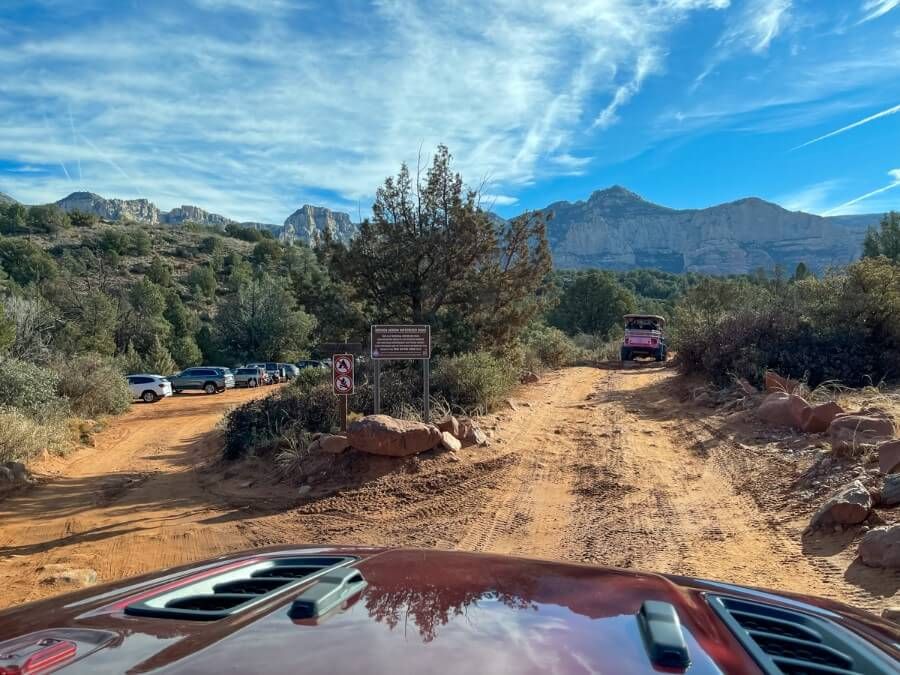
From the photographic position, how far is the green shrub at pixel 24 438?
11.3 meters

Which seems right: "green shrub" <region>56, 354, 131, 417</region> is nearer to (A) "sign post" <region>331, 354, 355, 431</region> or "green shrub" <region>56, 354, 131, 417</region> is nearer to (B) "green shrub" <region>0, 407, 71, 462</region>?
(B) "green shrub" <region>0, 407, 71, 462</region>

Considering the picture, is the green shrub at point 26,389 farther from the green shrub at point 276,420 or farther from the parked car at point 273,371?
the parked car at point 273,371

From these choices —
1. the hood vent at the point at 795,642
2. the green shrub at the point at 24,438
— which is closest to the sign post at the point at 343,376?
the green shrub at the point at 24,438

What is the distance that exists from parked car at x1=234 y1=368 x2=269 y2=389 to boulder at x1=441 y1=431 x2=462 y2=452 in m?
27.6

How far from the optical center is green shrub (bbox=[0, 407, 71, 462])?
445 inches

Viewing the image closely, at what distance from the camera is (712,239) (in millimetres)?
176375

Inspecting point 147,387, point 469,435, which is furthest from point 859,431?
point 147,387

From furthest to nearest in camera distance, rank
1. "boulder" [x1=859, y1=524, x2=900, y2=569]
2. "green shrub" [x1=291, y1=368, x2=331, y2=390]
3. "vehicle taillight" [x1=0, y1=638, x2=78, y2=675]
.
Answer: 1. "green shrub" [x1=291, y1=368, x2=331, y2=390]
2. "boulder" [x1=859, y1=524, x2=900, y2=569]
3. "vehicle taillight" [x1=0, y1=638, x2=78, y2=675]

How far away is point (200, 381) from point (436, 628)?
33.3 meters

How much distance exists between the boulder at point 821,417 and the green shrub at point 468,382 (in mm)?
5847

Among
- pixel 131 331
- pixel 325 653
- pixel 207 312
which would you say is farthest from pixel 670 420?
pixel 207 312

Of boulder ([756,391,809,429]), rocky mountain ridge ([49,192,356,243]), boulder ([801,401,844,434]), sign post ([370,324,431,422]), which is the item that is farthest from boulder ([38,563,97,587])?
rocky mountain ridge ([49,192,356,243])

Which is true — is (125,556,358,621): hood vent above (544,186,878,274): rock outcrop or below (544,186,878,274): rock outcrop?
below

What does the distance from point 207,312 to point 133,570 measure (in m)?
53.0
